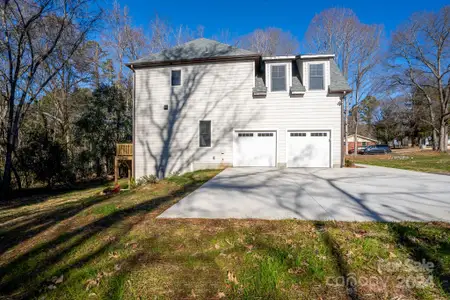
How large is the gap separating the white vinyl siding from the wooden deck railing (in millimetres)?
576

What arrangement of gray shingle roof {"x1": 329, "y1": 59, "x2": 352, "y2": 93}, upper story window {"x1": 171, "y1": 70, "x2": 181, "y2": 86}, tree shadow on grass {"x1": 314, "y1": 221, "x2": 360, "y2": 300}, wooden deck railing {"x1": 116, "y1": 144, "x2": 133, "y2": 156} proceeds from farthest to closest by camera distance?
wooden deck railing {"x1": 116, "y1": 144, "x2": 133, "y2": 156}
upper story window {"x1": 171, "y1": 70, "x2": 181, "y2": 86}
gray shingle roof {"x1": 329, "y1": 59, "x2": 352, "y2": 93}
tree shadow on grass {"x1": 314, "y1": 221, "x2": 360, "y2": 300}

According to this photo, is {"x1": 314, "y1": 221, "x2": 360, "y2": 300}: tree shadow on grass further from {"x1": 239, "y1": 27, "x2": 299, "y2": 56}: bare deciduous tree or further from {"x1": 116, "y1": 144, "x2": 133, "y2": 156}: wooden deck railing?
{"x1": 239, "y1": 27, "x2": 299, "y2": 56}: bare deciduous tree

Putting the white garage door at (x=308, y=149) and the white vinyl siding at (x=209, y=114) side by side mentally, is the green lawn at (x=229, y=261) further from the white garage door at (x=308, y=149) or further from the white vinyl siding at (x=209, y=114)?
the white vinyl siding at (x=209, y=114)

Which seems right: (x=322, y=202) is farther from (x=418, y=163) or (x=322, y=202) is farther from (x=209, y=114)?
(x=418, y=163)

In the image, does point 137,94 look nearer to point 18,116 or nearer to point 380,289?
point 18,116

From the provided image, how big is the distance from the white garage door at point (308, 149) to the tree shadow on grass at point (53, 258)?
25.5 feet

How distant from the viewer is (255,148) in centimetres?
995

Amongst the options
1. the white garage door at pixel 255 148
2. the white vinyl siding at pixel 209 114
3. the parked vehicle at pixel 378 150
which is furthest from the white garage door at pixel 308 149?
the parked vehicle at pixel 378 150

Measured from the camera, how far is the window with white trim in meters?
10.2

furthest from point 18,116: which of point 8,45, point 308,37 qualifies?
point 308,37

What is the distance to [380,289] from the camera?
185 cm

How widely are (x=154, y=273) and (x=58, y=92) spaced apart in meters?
19.8

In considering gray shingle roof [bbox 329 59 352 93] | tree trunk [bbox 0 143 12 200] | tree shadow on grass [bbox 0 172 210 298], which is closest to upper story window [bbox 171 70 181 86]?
gray shingle roof [bbox 329 59 352 93]

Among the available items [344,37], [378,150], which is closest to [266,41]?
[344,37]
